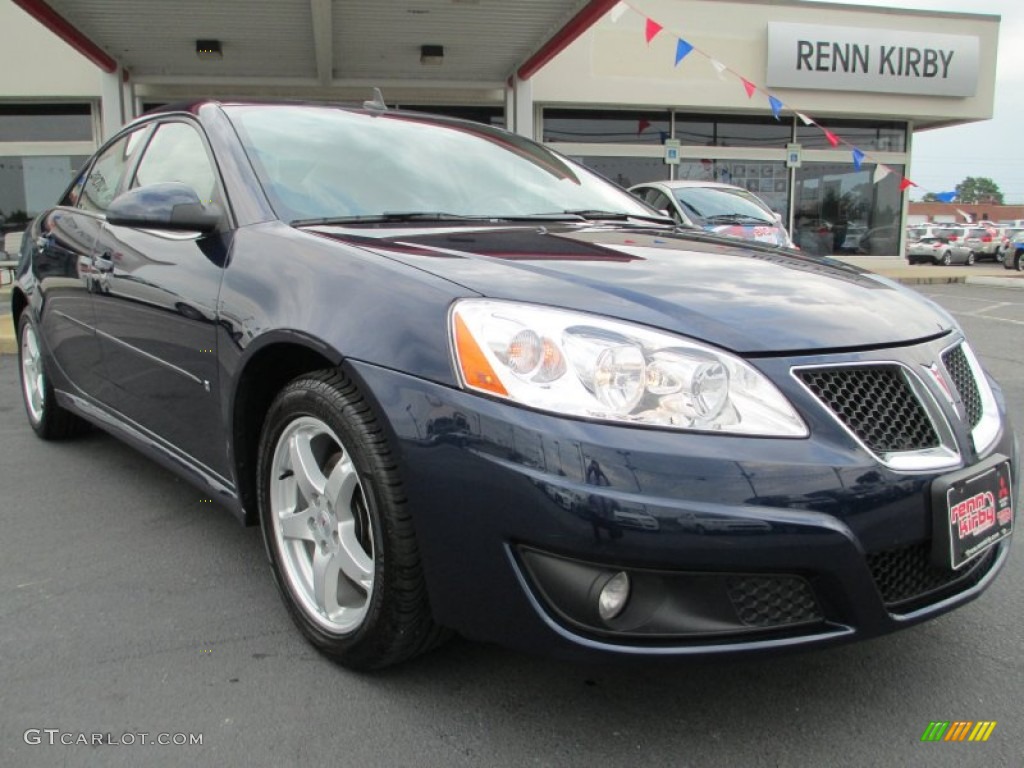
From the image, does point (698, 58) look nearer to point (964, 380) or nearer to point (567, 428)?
point (964, 380)

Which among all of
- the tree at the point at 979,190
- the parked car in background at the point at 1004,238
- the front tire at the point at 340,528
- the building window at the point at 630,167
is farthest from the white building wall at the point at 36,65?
the tree at the point at 979,190

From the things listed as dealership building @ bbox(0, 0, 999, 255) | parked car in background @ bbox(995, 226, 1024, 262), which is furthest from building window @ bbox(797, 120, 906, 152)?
parked car in background @ bbox(995, 226, 1024, 262)

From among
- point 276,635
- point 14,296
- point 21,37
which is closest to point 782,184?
point 21,37

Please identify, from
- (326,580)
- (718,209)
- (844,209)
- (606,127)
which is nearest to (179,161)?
(326,580)

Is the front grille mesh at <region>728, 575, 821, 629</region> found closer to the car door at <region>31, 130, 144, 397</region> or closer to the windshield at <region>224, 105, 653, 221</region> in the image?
the windshield at <region>224, 105, 653, 221</region>

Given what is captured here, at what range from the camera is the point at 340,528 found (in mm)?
2104

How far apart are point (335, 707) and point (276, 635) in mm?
452

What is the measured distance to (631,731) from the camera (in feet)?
6.24

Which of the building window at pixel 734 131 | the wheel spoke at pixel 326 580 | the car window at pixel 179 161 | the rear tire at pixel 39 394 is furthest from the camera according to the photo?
the building window at pixel 734 131

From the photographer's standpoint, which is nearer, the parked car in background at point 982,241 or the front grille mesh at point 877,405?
the front grille mesh at point 877,405

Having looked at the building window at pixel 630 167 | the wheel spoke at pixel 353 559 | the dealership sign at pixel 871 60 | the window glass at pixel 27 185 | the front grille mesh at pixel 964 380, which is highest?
the dealership sign at pixel 871 60

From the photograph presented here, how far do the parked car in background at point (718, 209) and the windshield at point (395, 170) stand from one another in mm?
6257

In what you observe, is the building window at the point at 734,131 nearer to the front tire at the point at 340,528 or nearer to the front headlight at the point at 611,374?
the front tire at the point at 340,528

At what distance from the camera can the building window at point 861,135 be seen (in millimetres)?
18391
